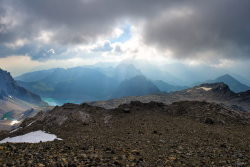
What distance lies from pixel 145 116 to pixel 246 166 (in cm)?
2023

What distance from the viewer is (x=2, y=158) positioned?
753 cm

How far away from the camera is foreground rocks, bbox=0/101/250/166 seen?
28.6ft

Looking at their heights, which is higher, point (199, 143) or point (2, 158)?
point (2, 158)

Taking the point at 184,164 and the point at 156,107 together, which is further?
the point at 156,107

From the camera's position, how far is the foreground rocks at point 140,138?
871cm

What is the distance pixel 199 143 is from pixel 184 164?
600 cm

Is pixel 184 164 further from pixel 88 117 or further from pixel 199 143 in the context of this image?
pixel 88 117

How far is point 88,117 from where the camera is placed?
88.6 feet

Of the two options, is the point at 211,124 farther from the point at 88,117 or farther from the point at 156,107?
the point at 88,117

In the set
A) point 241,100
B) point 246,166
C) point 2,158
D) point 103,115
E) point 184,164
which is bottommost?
point 241,100

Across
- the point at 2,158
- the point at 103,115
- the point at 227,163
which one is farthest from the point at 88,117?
the point at 227,163

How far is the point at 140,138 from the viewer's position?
1587cm

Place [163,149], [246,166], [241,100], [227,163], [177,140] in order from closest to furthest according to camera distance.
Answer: [246,166]
[227,163]
[163,149]
[177,140]
[241,100]

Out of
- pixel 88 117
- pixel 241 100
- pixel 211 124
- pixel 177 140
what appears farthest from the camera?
pixel 241 100
